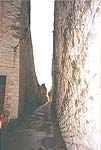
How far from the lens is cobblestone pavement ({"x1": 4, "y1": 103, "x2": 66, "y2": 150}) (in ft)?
20.3

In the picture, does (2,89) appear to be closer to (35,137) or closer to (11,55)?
(11,55)

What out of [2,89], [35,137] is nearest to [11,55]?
[2,89]

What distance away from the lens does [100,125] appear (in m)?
2.56

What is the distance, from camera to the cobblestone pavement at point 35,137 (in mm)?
6191

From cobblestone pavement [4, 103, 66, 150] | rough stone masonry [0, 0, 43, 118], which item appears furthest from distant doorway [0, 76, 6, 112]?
cobblestone pavement [4, 103, 66, 150]

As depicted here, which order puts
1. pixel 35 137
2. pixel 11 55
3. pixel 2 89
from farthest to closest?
pixel 11 55
pixel 2 89
pixel 35 137

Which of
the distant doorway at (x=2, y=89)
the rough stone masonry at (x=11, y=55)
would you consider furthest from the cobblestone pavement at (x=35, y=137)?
the distant doorway at (x=2, y=89)

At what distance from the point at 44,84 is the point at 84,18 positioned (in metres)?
13.5

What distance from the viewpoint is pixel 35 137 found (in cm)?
686

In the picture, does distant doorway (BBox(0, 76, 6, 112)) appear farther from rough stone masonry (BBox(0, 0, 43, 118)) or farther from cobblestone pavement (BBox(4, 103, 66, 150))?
cobblestone pavement (BBox(4, 103, 66, 150))

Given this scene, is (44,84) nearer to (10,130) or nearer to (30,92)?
(30,92)

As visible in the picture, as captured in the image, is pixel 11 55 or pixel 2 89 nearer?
pixel 2 89

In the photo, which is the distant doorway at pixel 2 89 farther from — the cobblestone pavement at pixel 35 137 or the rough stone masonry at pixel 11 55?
the cobblestone pavement at pixel 35 137

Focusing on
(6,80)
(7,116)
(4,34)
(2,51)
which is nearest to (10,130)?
(7,116)
